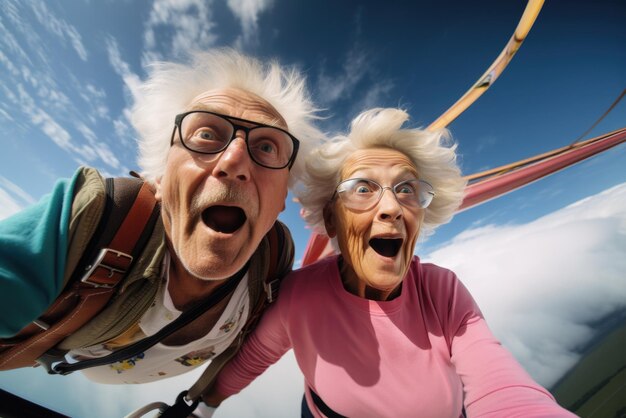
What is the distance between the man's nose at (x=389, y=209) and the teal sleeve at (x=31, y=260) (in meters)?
0.95

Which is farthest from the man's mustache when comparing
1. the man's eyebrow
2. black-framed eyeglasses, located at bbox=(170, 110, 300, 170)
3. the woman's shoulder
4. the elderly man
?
the woman's shoulder

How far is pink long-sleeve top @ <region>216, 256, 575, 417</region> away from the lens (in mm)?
650

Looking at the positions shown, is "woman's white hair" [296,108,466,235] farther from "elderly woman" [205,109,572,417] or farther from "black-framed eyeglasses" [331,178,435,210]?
"black-framed eyeglasses" [331,178,435,210]

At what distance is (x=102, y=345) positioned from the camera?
0.90 m

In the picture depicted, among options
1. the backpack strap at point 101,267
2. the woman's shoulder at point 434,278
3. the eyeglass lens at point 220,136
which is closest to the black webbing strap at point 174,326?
the backpack strap at point 101,267

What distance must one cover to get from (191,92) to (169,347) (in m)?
1.10

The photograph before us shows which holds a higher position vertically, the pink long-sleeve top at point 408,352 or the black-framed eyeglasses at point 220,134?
the black-framed eyeglasses at point 220,134

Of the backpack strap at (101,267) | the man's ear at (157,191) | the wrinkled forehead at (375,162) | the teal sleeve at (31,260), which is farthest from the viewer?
the wrinkled forehead at (375,162)

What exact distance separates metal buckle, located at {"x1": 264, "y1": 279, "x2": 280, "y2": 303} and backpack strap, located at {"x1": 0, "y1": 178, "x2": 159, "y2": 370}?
51 centimetres

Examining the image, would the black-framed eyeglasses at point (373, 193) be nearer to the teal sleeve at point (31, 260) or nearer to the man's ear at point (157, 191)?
the man's ear at point (157, 191)

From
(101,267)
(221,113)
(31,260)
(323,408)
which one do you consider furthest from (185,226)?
(323,408)

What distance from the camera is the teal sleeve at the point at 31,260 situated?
1.78 feet

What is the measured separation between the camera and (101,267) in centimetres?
64

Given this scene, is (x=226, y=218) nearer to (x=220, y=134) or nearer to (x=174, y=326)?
(x=220, y=134)
